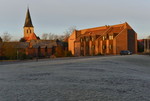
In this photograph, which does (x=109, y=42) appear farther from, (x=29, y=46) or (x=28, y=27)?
(x=28, y=27)

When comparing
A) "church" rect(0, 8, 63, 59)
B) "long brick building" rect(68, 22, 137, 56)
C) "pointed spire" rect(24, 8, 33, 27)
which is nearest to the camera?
"church" rect(0, 8, 63, 59)

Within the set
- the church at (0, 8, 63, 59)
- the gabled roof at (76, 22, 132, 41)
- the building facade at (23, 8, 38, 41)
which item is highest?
the building facade at (23, 8, 38, 41)

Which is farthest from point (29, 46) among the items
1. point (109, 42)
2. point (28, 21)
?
point (109, 42)

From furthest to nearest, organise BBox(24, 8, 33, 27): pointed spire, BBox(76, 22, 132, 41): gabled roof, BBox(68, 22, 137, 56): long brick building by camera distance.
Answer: BBox(24, 8, 33, 27): pointed spire → BBox(76, 22, 132, 41): gabled roof → BBox(68, 22, 137, 56): long brick building

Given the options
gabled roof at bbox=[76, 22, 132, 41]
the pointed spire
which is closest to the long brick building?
gabled roof at bbox=[76, 22, 132, 41]

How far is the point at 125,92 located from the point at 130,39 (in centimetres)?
5686

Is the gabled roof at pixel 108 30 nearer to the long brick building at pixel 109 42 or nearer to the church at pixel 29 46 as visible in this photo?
the long brick building at pixel 109 42

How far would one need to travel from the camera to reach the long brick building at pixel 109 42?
60128mm

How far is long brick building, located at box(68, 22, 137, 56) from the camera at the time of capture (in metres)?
60.1

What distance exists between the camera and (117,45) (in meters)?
59.2

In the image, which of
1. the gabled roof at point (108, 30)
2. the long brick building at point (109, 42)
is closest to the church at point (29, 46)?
the long brick building at point (109, 42)

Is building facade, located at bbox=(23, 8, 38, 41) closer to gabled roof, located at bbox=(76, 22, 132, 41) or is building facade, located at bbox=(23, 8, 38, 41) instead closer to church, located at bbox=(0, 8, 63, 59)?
church, located at bbox=(0, 8, 63, 59)

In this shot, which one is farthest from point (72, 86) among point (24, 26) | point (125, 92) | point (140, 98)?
point (24, 26)

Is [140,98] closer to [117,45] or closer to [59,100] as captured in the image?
[59,100]
